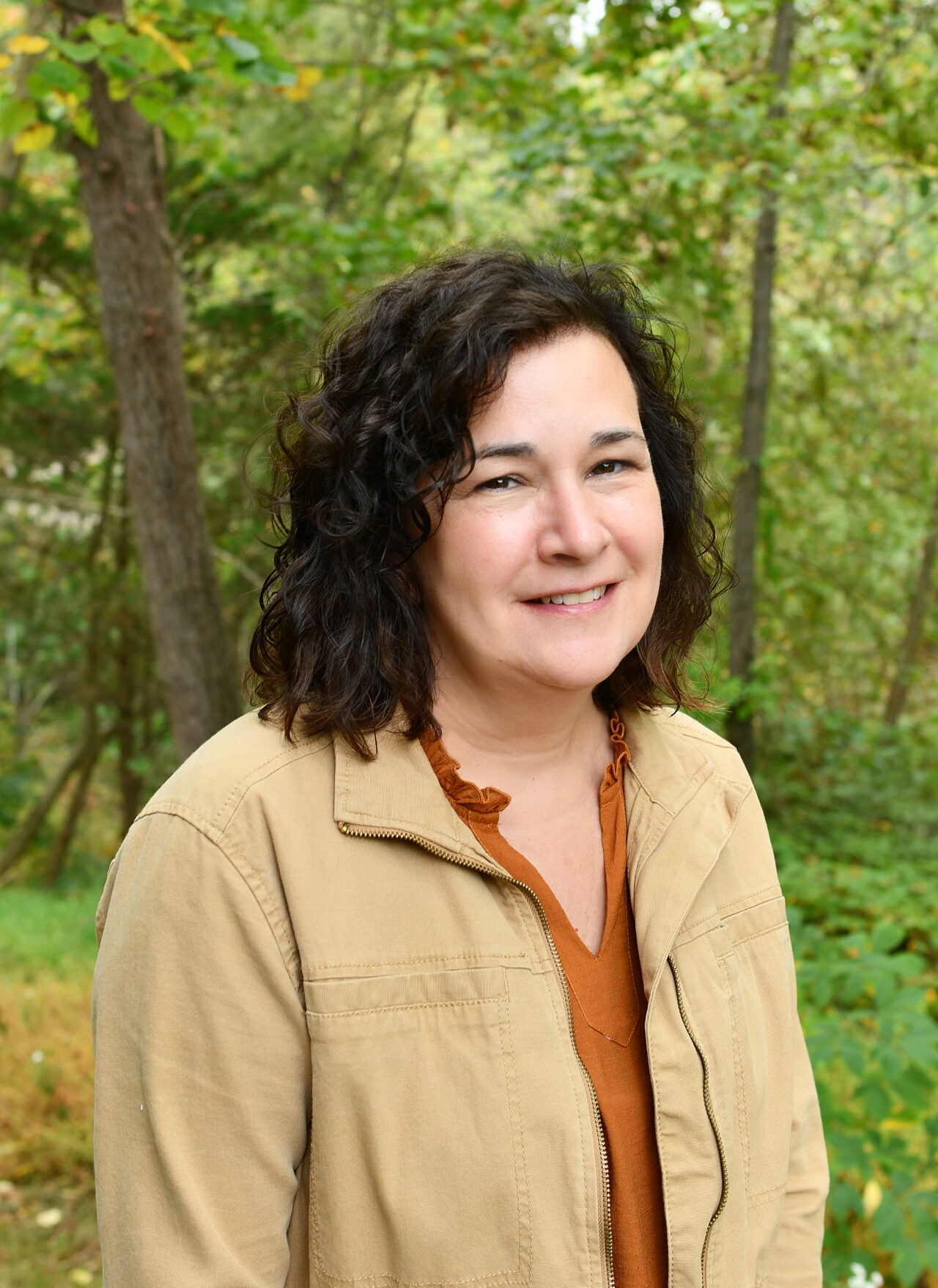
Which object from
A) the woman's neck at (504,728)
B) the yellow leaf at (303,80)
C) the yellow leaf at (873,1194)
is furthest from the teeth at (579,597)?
the yellow leaf at (303,80)

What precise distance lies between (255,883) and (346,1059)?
0.24 m

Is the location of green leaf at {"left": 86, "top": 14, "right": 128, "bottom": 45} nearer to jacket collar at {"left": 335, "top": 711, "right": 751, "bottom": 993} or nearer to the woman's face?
the woman's face

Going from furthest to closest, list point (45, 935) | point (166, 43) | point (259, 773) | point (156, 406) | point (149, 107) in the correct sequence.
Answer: point (45, 935)
point (156, 406)
point (149, 107)
point (166, 43)
point (259, 773)

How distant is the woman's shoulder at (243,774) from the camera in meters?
1.28

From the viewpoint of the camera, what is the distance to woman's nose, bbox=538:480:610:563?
1396 millimetres

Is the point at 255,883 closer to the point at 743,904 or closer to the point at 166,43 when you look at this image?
the point at 743,904

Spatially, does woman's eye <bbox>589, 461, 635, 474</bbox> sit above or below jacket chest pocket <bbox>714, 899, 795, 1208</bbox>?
above

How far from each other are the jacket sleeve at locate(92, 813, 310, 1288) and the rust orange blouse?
0.35 m

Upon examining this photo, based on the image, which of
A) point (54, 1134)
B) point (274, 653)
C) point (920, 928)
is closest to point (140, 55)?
point (274, 653)

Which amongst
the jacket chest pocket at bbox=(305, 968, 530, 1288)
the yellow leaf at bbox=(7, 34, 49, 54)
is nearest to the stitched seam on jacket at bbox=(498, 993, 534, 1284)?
the jacket chest pocket at bbox=(305, 968, 530, 1288)

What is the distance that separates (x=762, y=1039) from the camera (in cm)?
160

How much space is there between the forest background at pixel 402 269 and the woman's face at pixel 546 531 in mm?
712

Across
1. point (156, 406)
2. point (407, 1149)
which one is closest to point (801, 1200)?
point (407, 1149)

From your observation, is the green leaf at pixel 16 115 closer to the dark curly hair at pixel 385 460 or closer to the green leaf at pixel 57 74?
the green leaf at pixel 57 74
